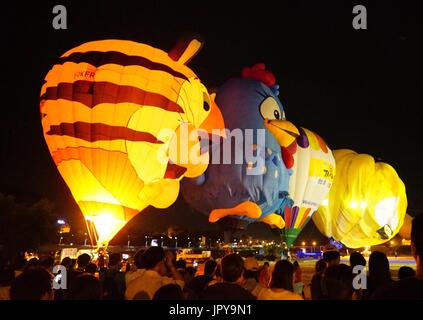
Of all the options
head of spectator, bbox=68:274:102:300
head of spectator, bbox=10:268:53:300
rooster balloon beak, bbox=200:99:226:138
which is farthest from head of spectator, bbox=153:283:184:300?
rooster balloon beak, bbox=200:99:226:138

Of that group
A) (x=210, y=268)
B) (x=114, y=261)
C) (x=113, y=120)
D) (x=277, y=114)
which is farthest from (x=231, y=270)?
(x=277, y=114)

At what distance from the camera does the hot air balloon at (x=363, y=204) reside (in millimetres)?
16656

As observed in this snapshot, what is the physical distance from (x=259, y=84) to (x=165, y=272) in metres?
11.5

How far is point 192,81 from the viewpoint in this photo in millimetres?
9422

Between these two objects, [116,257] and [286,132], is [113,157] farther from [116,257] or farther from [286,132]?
[286,132]

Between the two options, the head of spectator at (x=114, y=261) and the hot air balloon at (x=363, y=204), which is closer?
the head of spectator at (x=114, y=261)

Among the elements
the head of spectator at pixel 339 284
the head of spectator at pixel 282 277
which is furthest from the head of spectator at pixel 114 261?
the head of spectator at pixel 339 284

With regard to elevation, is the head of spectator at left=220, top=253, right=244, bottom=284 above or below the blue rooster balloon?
below

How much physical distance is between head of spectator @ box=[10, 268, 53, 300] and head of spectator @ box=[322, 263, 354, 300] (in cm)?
157

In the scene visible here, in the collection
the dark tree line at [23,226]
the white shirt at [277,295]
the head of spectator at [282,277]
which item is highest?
the head of spectator at [282,277]

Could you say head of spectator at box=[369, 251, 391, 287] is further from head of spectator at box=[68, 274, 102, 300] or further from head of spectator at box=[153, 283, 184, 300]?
head of spectator at box=[68, 274, 102, 300]

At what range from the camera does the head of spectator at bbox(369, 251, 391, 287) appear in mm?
3186

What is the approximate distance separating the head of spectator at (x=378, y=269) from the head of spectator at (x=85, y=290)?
198cm

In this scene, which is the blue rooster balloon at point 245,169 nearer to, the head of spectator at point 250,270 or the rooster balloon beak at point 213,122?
the rooster balloon beak at point 213,122
